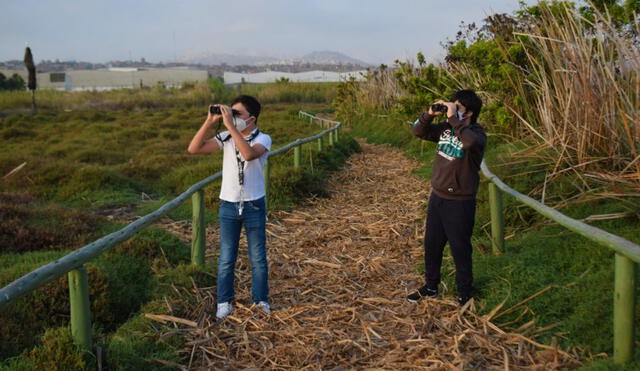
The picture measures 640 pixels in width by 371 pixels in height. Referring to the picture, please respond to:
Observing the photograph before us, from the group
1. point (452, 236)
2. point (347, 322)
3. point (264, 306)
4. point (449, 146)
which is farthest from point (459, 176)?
point (264, 306)

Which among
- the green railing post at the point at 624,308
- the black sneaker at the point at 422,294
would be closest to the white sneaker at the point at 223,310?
the black sneaker at the point at 422,294

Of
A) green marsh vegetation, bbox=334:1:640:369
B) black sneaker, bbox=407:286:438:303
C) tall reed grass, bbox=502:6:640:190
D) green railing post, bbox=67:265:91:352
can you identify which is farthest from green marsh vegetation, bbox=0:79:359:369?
tall reed grass, bbox=502:6:640:190

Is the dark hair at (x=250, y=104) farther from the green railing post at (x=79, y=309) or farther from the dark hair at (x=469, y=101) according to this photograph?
the green railing post at (x=79, y=309)

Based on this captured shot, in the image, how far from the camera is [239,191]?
4383 mm

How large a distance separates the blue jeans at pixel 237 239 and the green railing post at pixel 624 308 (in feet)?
7.89

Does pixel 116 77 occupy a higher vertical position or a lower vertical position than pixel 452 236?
higher

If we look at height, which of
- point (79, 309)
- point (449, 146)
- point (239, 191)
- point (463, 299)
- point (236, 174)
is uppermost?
point (449, 146)

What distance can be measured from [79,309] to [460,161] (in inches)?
108

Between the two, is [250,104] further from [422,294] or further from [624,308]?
[624,308]

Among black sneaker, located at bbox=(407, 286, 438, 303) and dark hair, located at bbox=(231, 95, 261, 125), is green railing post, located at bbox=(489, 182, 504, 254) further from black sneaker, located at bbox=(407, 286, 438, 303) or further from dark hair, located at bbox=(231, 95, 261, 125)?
dark hair, located at bbox=(231, 95, 261, 125)

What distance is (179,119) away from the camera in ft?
87.0

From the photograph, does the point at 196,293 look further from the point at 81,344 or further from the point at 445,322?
the point at 445,322

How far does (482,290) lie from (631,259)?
5.60 ft

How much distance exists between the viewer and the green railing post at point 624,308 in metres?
3.11
